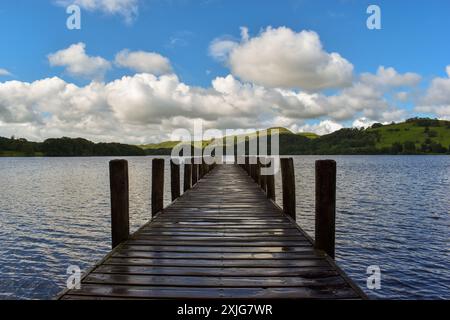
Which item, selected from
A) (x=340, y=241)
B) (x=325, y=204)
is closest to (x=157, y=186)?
(x=325, y=204)

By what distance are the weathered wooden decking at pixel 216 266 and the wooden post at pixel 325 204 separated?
0.27m

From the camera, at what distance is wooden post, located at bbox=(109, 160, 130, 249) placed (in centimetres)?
694

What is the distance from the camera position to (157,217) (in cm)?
972

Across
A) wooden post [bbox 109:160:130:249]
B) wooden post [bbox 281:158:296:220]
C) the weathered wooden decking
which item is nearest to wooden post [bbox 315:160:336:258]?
the weathered wooden decking

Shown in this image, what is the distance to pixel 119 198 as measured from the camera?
7004 mm

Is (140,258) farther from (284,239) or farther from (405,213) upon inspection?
(405,213)

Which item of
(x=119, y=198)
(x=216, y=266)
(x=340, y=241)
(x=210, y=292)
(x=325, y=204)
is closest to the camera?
(x=210, y=292)

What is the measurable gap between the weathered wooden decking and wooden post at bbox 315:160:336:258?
27 centimetres

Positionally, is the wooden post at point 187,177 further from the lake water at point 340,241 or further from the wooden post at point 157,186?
the wooden post at point 157,186

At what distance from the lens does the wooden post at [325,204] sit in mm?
6250

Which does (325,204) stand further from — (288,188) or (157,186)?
(157,186)

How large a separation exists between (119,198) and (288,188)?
532 cm
